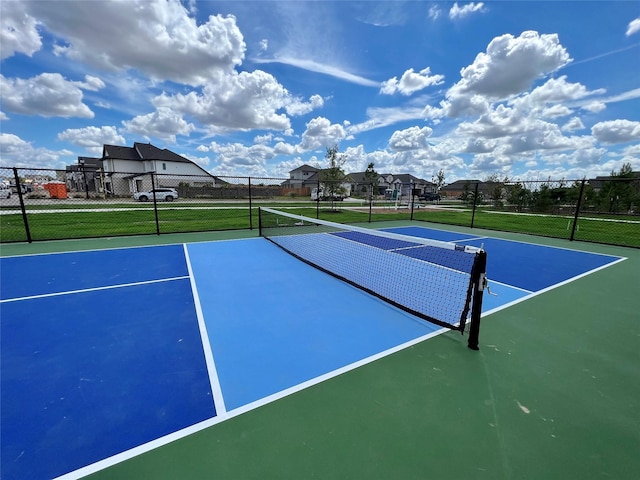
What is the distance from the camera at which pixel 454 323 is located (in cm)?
411

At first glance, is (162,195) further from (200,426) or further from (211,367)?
(200,426)

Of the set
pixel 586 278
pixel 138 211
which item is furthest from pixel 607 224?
pixel 138 211

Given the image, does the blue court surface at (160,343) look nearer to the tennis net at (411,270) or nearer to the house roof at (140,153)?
the tennis net at (411,270)

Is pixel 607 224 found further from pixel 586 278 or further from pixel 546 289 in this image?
pixel 546 289

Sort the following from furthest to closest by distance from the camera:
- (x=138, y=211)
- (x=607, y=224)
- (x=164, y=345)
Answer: (x=138, y=211) → (x=607, y=224) → (x=164, y=345)

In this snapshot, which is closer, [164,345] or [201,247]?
[164,345]

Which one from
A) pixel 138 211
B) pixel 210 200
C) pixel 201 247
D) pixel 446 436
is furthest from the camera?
pixel 210 200

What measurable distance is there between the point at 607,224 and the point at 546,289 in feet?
52.1

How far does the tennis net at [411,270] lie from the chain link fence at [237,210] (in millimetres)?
4576

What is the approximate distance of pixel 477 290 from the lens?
3291 millimetres

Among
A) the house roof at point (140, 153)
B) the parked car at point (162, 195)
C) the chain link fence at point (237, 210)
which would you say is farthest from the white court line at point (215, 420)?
the house roof at point (140, 153)

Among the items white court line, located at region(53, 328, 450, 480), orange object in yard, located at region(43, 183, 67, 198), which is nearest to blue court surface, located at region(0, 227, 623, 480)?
white court line, located at region(53, 328, 450, 480)

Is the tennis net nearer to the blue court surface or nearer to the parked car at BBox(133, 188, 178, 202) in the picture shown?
the blue court surface

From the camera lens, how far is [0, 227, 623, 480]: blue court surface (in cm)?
227
